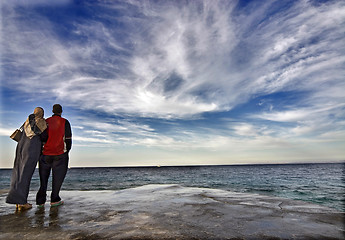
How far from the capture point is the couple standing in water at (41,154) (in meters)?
4.79

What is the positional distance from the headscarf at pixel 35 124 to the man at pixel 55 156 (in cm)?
19

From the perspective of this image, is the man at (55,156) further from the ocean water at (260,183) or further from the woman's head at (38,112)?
the ocean water at (260,183)

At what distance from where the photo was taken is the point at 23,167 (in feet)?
15.9

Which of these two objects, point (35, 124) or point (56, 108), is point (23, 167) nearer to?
point (35, 124)

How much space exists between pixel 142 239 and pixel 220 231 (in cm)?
127

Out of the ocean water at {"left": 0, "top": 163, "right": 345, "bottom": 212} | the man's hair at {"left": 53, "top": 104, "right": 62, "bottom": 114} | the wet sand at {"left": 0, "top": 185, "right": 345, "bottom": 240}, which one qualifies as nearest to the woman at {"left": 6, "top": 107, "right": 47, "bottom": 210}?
the man's hair at {"left": 53, "top": 104, "right": 62, "bottom": 114}

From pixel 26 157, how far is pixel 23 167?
25cm

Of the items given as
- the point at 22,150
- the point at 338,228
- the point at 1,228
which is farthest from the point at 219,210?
the point at 22,150

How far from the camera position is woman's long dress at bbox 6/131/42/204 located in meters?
4.68

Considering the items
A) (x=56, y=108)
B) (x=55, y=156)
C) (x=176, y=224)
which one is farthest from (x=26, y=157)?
(x=176, y=224)

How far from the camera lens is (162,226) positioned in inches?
130

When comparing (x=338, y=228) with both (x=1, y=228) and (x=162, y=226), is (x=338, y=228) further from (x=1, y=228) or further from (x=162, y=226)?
(x=1, y=228)

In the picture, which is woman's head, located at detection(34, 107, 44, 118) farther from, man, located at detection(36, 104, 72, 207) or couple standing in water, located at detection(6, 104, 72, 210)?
man, located at detection(36, 104, 72, 207)

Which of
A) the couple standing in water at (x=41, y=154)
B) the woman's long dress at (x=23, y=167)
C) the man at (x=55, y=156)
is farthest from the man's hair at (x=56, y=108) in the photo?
the woman's long dress at (x=23, y=167)
